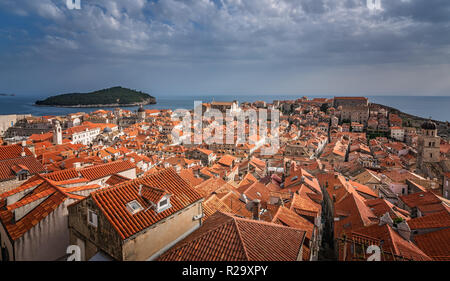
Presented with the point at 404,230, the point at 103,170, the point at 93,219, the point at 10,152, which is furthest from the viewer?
the point at 10,152

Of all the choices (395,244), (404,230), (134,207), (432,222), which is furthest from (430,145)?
(134,207)

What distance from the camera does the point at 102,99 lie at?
156 meters

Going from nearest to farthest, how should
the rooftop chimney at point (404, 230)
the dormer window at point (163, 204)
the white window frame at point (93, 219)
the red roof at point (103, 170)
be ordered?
the white window frame at point (93, 219)
the dormer window at point (163, 204)
the rooftop chimney at point (404, 230)
the red roof at point (103, 170)

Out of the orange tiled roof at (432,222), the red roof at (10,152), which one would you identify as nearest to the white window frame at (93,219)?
the red roof at (10,152)

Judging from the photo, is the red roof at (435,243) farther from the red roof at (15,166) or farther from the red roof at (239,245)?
the red roof at (15,166)

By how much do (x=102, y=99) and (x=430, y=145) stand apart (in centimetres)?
16393

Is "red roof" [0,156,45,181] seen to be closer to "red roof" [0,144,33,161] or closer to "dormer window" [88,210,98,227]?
"red roof" [0,144,33,161]

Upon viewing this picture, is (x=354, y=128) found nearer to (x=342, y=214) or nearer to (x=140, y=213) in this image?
(x=342, y=214)

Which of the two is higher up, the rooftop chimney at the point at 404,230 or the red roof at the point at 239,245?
the red roof at the point at 239,245

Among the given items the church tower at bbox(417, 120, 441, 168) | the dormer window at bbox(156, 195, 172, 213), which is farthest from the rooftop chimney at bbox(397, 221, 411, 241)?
the church tower at bbox(417, 120, 441, 168)

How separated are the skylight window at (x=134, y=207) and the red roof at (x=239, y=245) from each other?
858 millimetres

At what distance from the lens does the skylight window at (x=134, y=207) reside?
4.27m

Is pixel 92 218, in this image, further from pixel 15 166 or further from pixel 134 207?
pixel 15 166

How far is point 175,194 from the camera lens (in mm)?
5090
